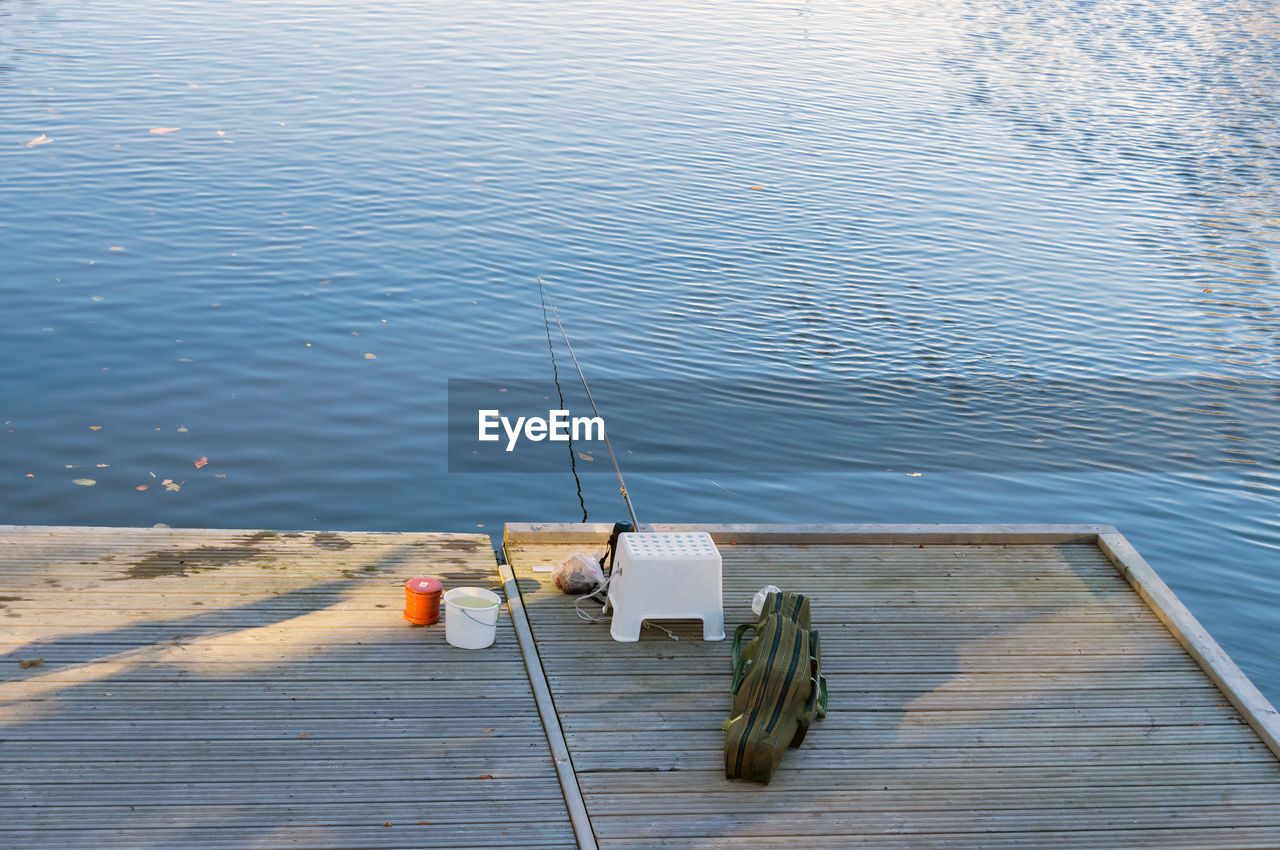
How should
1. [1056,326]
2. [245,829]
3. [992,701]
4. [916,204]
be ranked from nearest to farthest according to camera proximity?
1. [245,829]
2. [992,701]
3. [1056,326]
4. [916,204]

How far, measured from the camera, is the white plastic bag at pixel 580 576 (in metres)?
4.45

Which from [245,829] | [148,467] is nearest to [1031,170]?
[148,467]

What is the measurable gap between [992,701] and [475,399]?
4.33 meters

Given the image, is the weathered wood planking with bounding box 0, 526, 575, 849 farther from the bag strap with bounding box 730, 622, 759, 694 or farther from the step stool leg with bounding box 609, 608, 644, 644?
the bag strap with bounding box 730, 622, 759, 694

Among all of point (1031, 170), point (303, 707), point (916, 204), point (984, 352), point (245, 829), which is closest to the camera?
point (245, 829)

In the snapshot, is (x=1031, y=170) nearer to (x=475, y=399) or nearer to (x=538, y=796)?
(x=475, y=399)

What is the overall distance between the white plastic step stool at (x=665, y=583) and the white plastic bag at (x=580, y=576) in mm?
184

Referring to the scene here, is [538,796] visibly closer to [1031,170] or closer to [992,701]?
[992,701]

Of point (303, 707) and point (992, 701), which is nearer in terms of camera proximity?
point (303, 707)

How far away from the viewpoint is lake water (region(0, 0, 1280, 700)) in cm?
678

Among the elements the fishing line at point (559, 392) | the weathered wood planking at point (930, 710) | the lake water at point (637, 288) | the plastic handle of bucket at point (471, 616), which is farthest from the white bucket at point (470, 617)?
the fishing line at point (559, 392)

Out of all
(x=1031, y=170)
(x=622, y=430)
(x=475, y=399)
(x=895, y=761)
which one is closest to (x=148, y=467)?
(x=475, y=399)

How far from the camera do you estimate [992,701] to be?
405cm

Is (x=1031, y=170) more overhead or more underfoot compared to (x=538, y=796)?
more underfoot
